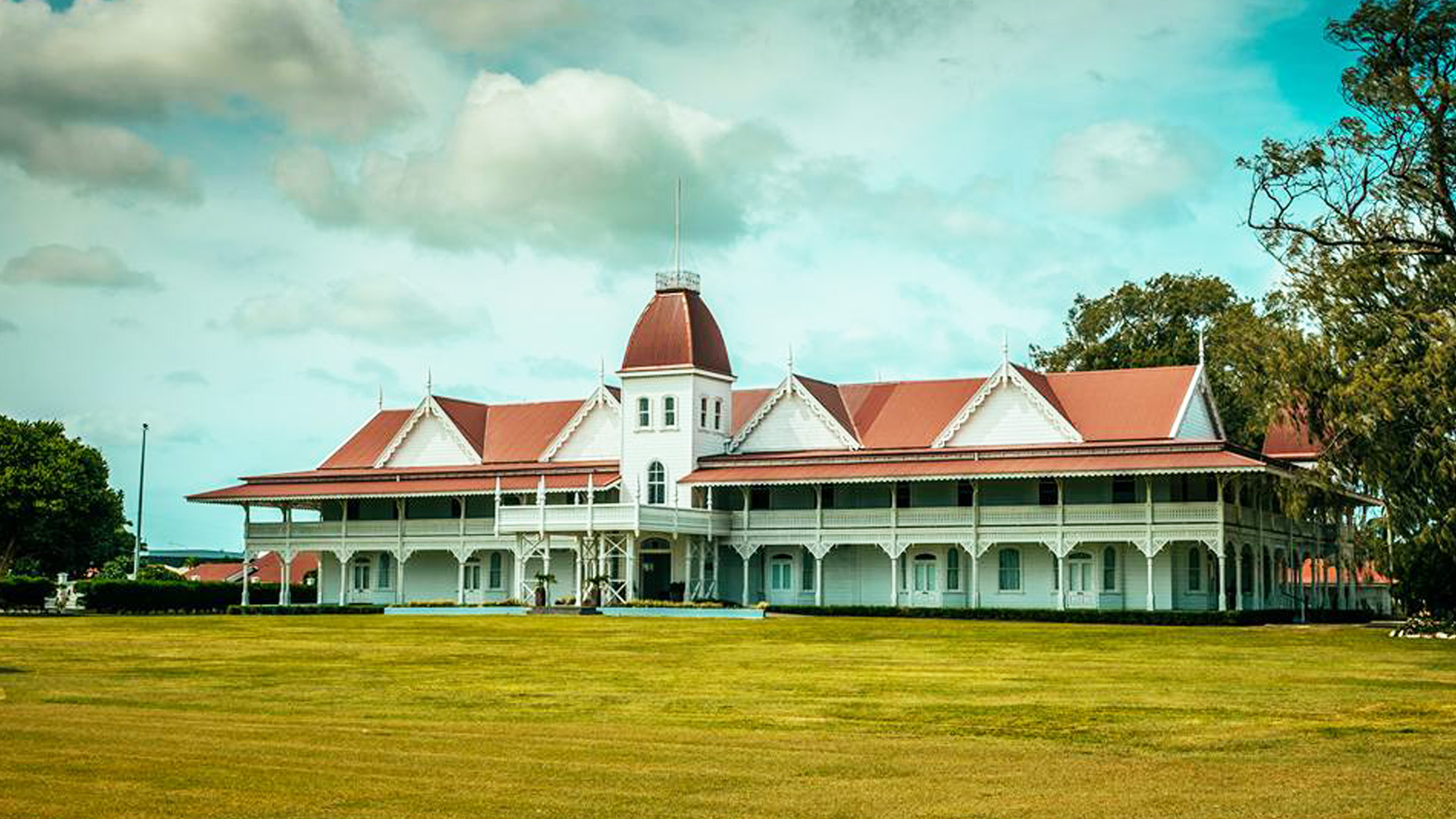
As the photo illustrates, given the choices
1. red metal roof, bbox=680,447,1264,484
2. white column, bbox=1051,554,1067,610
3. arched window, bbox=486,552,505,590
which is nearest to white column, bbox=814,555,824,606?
red metal roof, bbox=680,447,1264,484

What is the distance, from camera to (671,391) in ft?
220

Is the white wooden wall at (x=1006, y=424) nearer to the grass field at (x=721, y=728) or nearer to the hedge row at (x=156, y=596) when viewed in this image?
the grass field at (x=721, y=728)

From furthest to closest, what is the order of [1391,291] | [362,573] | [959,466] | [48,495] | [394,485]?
[48,495] < [362,573] < [394,485] < [959,466] < [1391,291]

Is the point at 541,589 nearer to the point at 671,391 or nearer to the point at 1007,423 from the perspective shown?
the point at 671,391

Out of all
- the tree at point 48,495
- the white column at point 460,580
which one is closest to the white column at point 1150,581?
the white column at point 460,580

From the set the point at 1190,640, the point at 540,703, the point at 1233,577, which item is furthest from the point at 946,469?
the point at 540,703

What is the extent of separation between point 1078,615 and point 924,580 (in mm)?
9281

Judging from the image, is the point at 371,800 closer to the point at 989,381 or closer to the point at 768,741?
the point at 768,741

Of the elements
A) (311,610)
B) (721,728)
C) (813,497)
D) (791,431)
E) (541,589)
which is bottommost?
(721,728)

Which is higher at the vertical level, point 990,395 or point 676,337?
point 676,337

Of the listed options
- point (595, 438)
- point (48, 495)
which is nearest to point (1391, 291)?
point (595, 438)

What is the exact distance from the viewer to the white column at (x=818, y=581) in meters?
62.0

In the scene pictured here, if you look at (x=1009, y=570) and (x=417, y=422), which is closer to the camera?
(x=1009, y=570)

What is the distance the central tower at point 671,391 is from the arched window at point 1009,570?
1208cm
